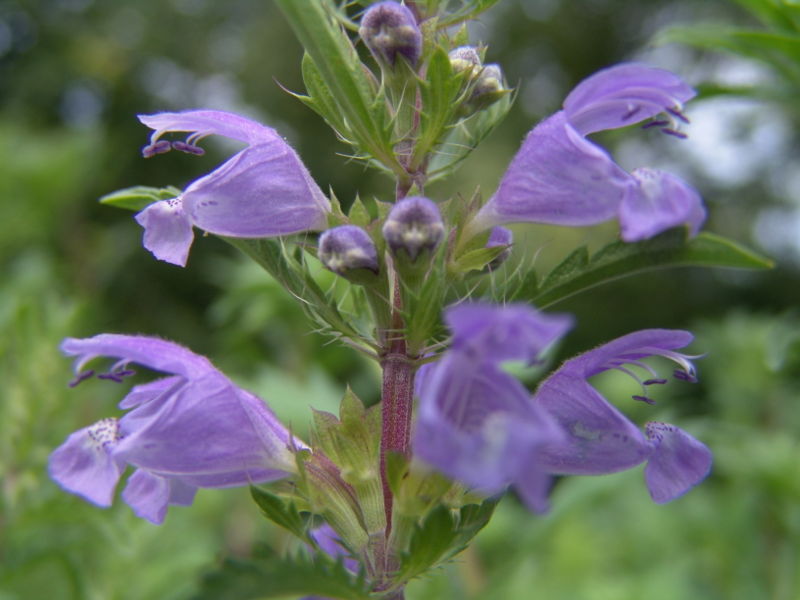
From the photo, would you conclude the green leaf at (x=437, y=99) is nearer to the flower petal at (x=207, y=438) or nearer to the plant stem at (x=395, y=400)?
the plant stem at (x=395, y=400)

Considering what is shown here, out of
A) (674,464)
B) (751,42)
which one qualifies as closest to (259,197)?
(674,464)

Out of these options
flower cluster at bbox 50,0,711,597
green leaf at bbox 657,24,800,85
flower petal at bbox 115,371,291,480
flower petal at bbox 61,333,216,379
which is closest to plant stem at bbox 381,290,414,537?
flower cluster at bbox 50,0,711,597

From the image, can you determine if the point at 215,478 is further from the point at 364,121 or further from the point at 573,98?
the point at 573,98

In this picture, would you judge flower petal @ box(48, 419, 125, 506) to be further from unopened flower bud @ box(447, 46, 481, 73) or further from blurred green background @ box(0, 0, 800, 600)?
unopened flower bud @ box(447, 46, 481, 73)

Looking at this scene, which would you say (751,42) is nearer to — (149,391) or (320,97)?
(320,97)

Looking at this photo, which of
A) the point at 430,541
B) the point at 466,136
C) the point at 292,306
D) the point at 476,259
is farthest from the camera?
the point at 292,306

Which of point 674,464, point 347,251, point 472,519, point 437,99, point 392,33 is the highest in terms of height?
point 392,33

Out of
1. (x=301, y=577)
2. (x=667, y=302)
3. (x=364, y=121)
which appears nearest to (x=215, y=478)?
(x=301, y=577)
